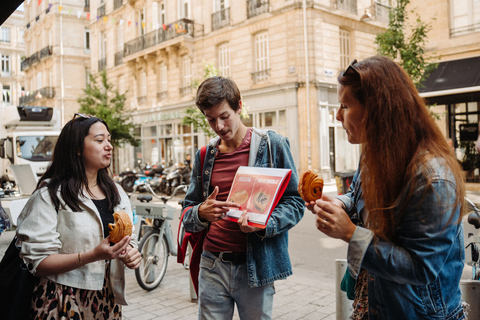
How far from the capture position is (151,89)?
25484 mm

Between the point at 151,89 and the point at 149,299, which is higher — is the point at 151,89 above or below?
above

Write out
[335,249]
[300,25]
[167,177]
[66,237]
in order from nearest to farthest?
[66,237] < [335,249] < [167,177] < [300,25]

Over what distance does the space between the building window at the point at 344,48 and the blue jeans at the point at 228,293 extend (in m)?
18.4

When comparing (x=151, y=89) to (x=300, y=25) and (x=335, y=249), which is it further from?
(x=335, y=249)

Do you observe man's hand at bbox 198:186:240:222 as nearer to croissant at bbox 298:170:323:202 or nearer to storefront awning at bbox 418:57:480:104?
croissant at bbox 298:170:323:202

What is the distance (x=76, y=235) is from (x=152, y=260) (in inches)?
126

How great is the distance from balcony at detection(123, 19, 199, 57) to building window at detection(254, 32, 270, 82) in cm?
459

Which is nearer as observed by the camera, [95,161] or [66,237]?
[66,237]

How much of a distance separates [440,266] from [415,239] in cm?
12

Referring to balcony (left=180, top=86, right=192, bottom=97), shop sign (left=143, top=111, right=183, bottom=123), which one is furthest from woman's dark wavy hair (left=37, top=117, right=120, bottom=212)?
shop sign (left=143, top=111, right=183, bottom=123)

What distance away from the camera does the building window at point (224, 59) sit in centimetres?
2088

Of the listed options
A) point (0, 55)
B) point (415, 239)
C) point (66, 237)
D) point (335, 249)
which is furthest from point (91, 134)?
point (0, 55)

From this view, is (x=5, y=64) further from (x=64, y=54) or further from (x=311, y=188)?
(x=311, y=188)

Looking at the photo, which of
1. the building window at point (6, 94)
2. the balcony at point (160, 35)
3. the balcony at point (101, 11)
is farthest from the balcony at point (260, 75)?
the building window at point (6, 94)
